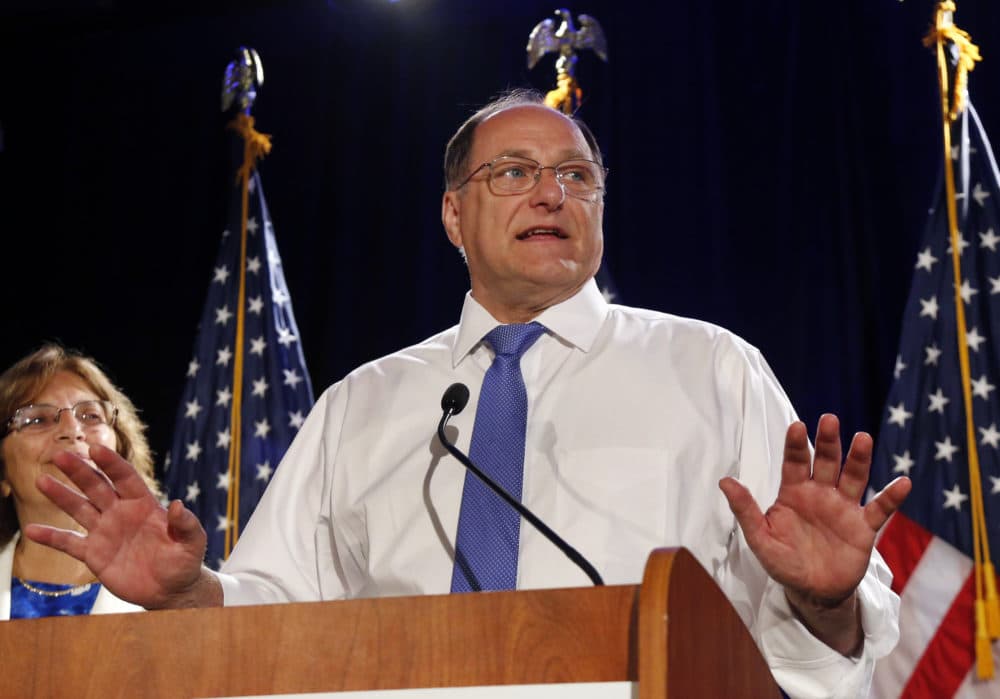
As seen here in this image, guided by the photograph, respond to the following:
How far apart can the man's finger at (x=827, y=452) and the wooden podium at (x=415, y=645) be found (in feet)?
0.80

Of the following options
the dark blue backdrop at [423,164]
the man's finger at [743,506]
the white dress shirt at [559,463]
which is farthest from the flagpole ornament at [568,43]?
the man's finger at [743,506]

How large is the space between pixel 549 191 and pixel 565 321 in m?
0.24

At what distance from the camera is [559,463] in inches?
77.1

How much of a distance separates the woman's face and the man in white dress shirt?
4.09 feet

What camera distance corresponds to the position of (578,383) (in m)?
2.06

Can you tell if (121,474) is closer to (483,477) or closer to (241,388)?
(483,477)

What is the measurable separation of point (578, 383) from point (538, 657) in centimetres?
101

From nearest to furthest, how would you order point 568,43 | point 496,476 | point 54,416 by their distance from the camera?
point 496,476
point 54,416
point 568,43

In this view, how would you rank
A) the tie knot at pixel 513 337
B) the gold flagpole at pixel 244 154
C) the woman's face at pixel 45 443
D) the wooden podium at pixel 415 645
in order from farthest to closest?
the gold flagpole at pixel 244 154 → the woman's face at pixel 45 443 → the tie knot at pixel 513 337 → the wooden podium at pixel 415 645

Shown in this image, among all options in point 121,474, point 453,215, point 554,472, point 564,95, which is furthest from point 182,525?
point 564,95

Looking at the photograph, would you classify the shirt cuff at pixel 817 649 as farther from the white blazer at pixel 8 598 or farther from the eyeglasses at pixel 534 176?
the white blazer at pixel 8 598

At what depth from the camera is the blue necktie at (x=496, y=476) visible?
1.78 metres

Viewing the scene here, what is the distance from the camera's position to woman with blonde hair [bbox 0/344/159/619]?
306cm

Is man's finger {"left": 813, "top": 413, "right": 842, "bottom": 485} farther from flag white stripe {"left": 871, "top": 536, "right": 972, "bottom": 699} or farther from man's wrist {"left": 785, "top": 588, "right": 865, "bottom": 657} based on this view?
flag white stripe {"left": 871, "top": 536, "right": 972, "bottom": 699}
